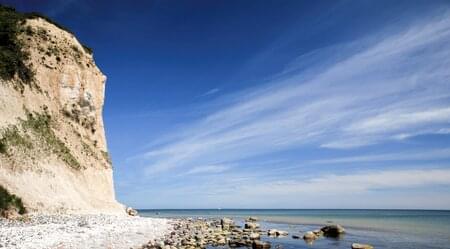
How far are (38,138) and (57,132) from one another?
5.88 metres

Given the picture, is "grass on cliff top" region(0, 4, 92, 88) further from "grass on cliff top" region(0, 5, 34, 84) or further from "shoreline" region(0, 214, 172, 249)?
"shoreline" region(0, 214, 172, 249)

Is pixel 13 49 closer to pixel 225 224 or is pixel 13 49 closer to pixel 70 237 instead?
pixel 225 224

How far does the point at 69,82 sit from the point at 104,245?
3490cm

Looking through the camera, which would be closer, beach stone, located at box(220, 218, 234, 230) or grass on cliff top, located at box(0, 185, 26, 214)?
grass on cliff top, located at box(0, 185, 26, 214)

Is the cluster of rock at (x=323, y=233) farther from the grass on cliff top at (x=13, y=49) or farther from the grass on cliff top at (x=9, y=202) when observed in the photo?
the grass on cliff top at (x=13, y=49)

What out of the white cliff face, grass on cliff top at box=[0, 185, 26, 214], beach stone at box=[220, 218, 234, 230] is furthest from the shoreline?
beach stone at box=[220, 218, 234, 230]

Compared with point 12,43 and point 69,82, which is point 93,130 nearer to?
point 69,82

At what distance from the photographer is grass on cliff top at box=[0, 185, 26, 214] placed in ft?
100

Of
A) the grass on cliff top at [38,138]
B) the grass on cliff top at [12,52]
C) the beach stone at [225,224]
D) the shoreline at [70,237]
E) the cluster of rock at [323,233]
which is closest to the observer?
the shoreline at [70,237]

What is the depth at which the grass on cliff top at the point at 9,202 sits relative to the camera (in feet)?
100

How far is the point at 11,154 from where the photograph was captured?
34938 millimetres

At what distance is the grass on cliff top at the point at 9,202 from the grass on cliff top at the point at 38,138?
421 centimetres

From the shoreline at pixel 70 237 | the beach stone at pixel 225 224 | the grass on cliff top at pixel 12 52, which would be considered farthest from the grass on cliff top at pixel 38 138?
the beach stone at pixel 225 224

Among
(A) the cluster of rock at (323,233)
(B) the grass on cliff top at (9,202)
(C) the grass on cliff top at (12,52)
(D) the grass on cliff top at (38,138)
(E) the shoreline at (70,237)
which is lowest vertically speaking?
(A) the cluster of rock at (323,233)
